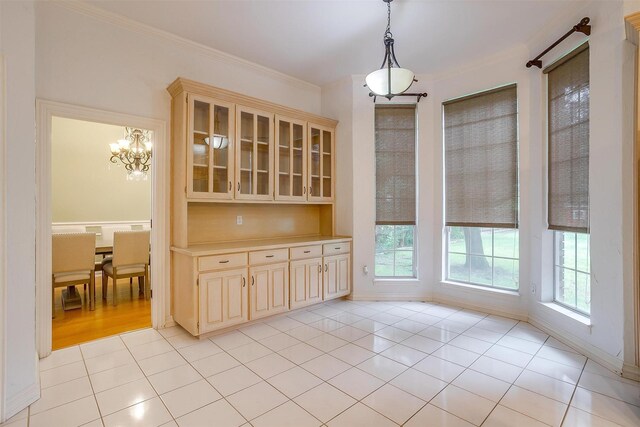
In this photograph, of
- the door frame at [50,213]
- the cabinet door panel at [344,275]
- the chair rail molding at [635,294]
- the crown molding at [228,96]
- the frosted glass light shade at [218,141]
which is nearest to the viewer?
the chair rail molding at [635,294]

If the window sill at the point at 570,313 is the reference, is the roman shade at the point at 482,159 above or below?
above

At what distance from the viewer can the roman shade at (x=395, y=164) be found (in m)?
4.21

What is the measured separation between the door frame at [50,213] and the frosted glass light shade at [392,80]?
2213mm

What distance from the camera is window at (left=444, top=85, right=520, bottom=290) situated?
359cm

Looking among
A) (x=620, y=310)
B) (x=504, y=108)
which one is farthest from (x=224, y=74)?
(x=620, y=310)

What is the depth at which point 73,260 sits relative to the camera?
149 inches

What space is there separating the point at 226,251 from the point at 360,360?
5.26 feet

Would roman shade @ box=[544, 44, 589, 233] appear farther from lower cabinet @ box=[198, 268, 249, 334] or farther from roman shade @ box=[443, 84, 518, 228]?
lower cabinet @ box=[198, 268, 249, 334]

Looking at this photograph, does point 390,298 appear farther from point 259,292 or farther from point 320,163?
point 320,163

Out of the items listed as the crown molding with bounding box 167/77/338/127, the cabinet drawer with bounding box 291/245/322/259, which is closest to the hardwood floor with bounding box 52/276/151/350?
the cabinet drawer with bounding box 291/245/322/259

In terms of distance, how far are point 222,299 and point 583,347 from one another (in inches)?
129

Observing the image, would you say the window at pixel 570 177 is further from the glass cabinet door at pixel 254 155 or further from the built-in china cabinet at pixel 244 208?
the glass cabinet door at pixel 254 155

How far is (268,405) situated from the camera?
1993mm

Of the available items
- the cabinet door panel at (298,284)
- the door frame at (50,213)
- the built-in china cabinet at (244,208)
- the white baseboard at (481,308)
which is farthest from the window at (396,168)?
the door frame at (50,213)
